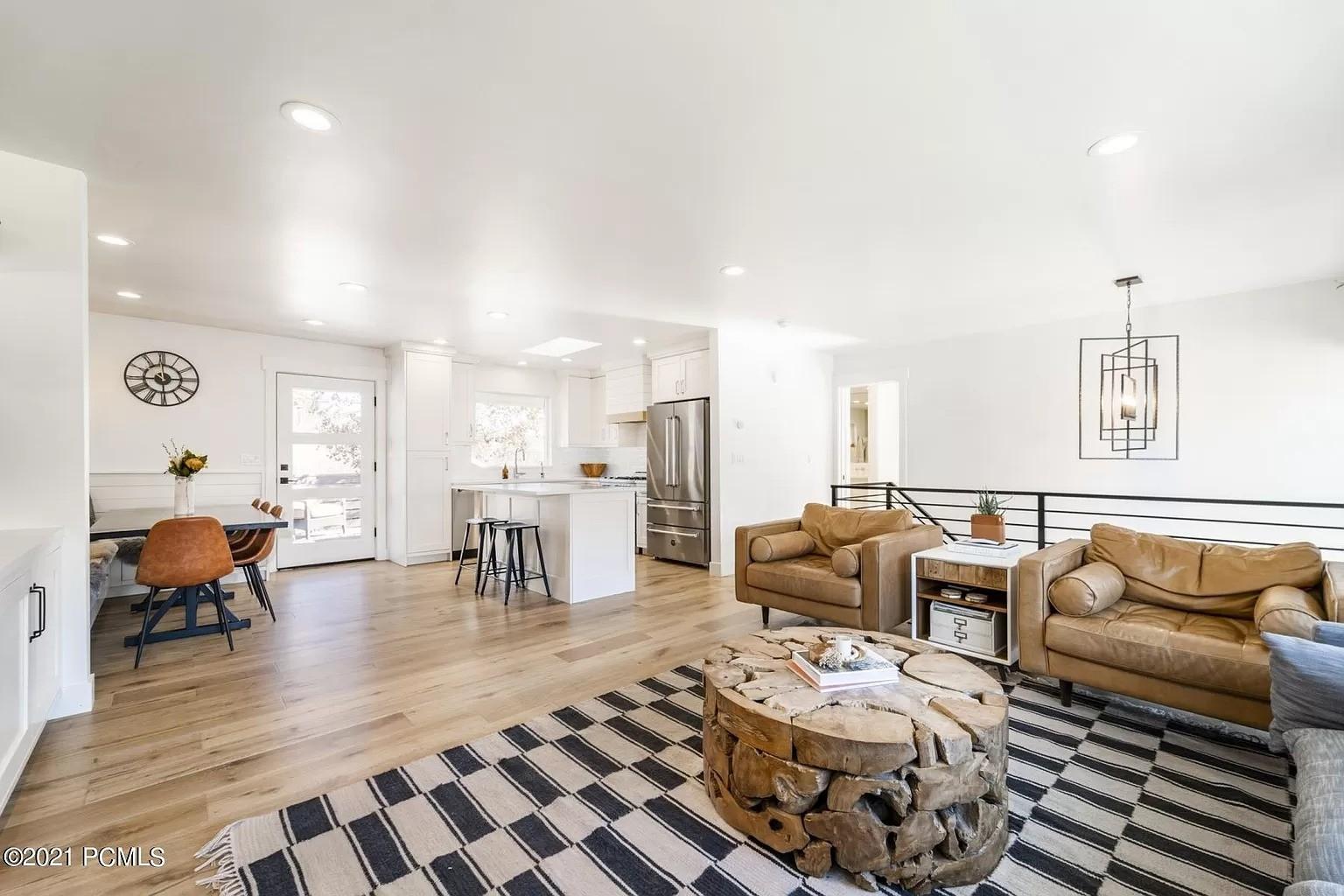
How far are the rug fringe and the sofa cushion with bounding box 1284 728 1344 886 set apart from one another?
2478 mm

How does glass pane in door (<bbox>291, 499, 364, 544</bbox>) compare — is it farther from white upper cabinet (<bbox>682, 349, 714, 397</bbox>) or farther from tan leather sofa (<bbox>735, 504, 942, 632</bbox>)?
tan leather sofa (<bbox>735, 504, 942, 632</bbox>)

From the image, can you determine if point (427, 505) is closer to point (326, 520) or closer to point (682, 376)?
point (326, 520)

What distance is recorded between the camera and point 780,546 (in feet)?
13.1

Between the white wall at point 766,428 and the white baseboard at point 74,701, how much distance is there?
438 centimetres

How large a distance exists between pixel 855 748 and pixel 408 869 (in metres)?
1.33

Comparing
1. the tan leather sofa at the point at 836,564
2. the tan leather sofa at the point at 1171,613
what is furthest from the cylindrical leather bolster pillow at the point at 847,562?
the tan leather sofa at the point at 1171,613

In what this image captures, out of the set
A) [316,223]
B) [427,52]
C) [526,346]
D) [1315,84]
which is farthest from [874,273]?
[526,346]

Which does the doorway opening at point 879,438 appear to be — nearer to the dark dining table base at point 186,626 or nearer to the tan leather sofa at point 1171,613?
the tan leather sofa at point 1171,613

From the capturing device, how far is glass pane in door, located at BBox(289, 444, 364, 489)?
5945 mm

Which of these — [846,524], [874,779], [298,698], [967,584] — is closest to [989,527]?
[967,584]

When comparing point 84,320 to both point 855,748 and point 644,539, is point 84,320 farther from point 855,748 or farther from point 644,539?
point 644,539

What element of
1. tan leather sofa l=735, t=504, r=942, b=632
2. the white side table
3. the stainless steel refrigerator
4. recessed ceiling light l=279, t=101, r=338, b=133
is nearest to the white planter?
recessed ceiling light l=279, t=101, r=338, b=133

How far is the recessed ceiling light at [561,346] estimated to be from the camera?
609 cm

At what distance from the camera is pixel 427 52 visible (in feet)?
5.72
